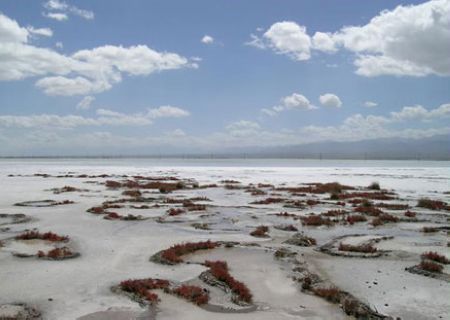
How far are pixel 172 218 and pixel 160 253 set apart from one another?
8038 mm

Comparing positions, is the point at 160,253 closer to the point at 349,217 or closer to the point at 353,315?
the point at 353,315

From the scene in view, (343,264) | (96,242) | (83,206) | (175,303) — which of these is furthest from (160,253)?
(83,206)

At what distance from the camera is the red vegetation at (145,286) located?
9.87 metres

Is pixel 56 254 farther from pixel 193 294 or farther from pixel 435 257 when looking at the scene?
pixel 435 257

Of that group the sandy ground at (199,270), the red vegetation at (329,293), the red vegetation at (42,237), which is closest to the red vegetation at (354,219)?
the sandy ground at (199,270)

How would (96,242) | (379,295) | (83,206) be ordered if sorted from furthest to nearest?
(83,206) < (96,242) < (379,295)

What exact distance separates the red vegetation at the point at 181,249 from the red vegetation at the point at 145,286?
2312 mm

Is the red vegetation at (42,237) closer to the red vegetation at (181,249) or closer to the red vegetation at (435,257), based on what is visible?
the red vegetation at (181,249)

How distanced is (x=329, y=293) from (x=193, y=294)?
11.1 ft

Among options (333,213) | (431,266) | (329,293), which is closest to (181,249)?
(329,293)

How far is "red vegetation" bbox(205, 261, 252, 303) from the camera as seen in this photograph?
33.5 feet

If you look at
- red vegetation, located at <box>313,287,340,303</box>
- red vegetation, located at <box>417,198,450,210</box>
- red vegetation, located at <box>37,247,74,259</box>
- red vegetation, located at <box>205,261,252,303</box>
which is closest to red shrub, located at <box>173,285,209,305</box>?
red vegetation, located at <box>205,261,252,303</box>

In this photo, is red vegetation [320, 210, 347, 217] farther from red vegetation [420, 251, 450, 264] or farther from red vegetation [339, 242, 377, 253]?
red vegetation [420, 251, 450, 264]

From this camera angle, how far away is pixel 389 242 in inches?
682
